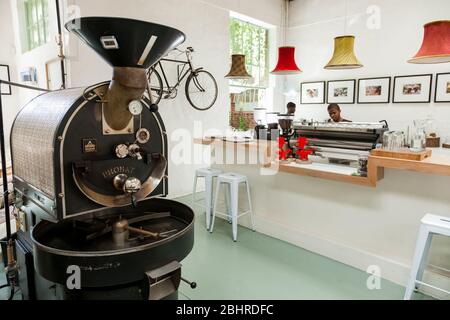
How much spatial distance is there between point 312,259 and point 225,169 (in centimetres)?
152

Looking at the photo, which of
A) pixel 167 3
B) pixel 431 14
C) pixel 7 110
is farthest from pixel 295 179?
pixel 7 110

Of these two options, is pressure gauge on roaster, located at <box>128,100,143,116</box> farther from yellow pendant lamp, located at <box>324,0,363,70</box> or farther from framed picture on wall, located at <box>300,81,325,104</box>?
framed picture on wall, located at <box>300,81,325,104</box>

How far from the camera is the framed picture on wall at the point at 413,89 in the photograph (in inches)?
191

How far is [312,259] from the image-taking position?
285 centimetres

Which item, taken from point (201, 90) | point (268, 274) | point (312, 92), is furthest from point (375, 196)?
point (312, 92)

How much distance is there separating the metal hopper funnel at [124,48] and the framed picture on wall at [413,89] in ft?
16.4

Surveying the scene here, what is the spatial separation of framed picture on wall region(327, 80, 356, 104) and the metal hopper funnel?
5289mm

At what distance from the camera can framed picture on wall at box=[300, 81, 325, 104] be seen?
6.25 m

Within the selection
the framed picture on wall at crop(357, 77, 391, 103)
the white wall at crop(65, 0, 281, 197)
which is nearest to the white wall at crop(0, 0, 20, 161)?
the white wall at crop(65, 0, 281, 197)

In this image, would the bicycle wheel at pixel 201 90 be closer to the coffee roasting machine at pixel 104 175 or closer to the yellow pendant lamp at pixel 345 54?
the yellow pendant lamp at pixel 345 54

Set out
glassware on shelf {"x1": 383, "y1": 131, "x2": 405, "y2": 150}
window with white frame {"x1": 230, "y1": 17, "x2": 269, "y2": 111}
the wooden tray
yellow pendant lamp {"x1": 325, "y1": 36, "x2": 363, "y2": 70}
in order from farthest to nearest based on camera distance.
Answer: window with white frame {"x1": 230, "y1": 17, "x2": 269, "y2": 111} → yellow pendant lamp {"x1": 325, "y1": 36, "x2": 363, "y2": 70} → glassware on shelf {"x1": 383, "y1": 131, "x2": 405, "y2": 150} → the wooden tray

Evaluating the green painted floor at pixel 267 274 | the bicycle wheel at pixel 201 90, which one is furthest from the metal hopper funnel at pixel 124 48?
the bicycle wheel at pixel 201 90

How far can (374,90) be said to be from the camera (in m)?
5.47

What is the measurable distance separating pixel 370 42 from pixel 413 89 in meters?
1.15
